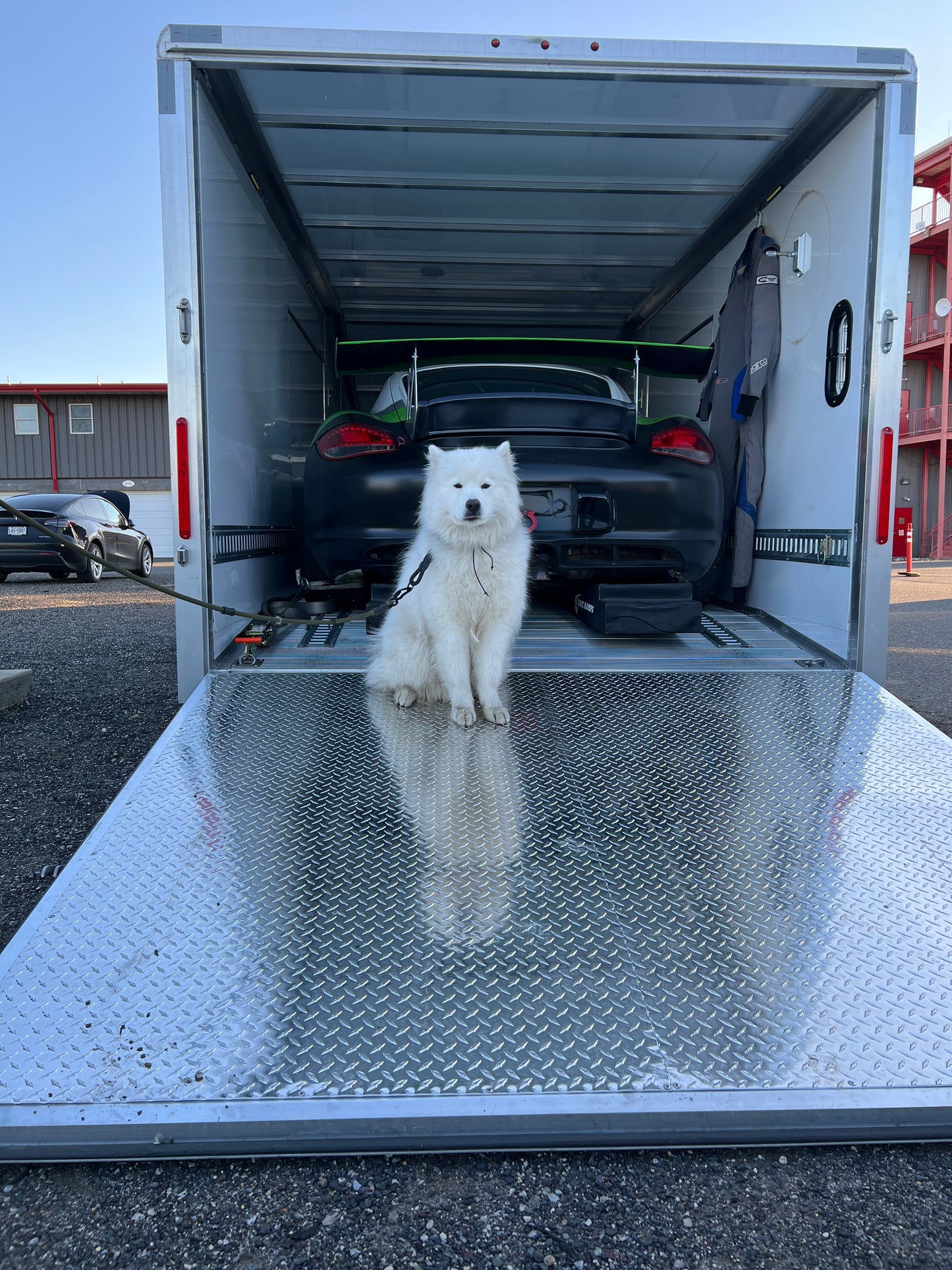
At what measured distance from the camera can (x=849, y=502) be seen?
3.78 meters

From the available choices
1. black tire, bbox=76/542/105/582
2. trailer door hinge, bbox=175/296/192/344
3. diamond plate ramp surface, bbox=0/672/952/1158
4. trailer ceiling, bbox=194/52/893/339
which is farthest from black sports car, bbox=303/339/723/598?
black tire, bbox=76/542/105/582

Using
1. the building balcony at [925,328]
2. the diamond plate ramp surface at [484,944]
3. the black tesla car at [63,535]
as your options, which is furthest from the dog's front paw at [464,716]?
the building balcony at [925,328]

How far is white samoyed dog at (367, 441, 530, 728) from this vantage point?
3.23 metres

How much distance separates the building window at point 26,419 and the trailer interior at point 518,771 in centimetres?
2695

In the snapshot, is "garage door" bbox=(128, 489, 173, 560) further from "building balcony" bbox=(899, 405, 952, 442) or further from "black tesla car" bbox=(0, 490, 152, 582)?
"building balcony" bbox=(899, 405, 952, 442)

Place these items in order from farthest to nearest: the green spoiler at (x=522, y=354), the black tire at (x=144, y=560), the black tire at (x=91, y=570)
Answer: the black tire at (x=144, y=560), the black tire at (x=91, y=570), the green spoiler at (x=522, y=354)

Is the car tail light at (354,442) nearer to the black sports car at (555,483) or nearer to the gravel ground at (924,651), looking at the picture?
the black sports car at (555,483)

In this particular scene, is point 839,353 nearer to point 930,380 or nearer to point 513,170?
point 513,170

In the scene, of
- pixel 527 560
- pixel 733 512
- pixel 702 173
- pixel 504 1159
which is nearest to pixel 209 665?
pixel 527 560

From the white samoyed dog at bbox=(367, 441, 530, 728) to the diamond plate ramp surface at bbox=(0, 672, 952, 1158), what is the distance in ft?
1.44

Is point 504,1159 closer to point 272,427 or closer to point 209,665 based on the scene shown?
point 209,665

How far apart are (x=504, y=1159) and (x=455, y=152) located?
4667 mm

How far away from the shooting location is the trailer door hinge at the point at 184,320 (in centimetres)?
339

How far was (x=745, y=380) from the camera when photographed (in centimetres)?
499
